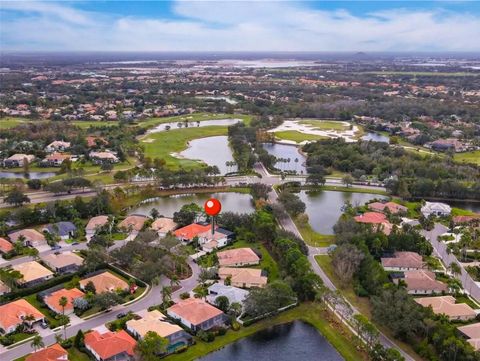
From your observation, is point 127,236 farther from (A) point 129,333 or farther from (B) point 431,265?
(B) point 431,265

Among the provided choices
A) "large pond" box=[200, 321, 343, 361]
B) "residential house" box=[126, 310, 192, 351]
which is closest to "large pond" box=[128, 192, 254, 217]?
"residential house" box=[126, 310, 192, 351]

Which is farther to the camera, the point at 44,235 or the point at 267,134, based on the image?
the point at 267,134

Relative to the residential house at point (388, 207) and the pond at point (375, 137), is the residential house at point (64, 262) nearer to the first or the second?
the residential house at point (388, 207)

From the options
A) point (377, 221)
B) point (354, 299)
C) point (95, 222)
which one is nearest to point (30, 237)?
point (95, 222)

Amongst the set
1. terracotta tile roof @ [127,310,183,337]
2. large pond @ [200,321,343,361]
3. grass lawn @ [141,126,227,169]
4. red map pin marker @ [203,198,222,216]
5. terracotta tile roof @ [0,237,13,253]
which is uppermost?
red map pin marker @ [203,198,222,216]

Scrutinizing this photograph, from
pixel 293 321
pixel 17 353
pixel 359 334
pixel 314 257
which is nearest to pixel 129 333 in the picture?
pixel 17 353

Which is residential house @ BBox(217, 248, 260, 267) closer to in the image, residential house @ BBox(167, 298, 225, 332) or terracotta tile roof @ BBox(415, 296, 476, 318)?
residential house @ BBox(167, 298, 225, 332)

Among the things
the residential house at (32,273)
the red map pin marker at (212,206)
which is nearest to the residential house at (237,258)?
the red map pin marker at (212,206)
